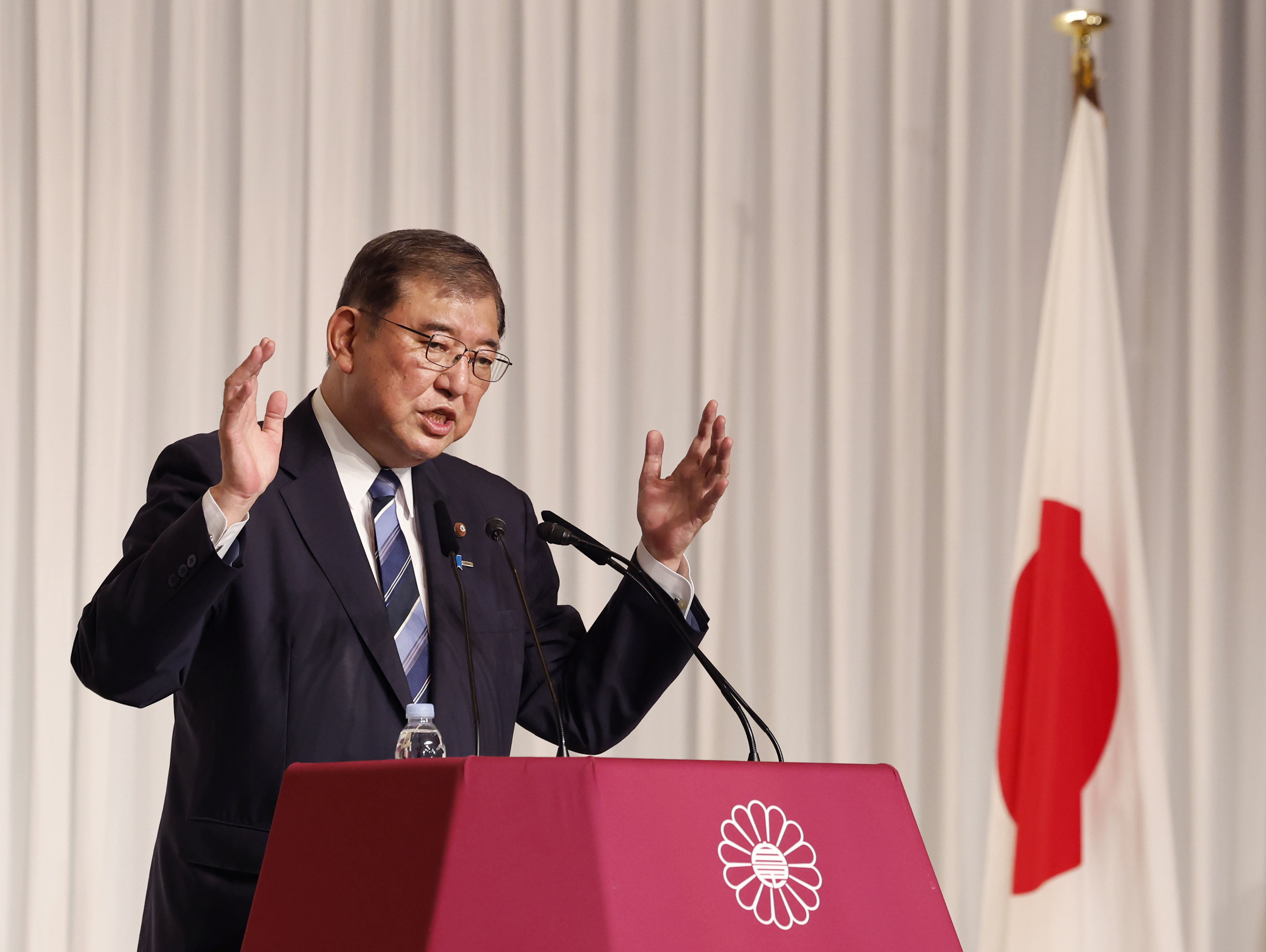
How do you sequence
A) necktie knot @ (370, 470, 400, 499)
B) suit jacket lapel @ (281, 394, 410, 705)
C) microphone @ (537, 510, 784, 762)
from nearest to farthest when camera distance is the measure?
microphone @ (537, 510, 784, 762), suit jacket lapel @ (281, 394, 410, 705), necktie knot @ (370, 470, 400, 499)

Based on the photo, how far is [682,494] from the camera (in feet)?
6.34

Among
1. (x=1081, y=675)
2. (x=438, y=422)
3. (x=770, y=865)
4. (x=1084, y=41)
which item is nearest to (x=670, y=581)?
(x=438, y=422)

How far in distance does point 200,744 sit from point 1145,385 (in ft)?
9.80

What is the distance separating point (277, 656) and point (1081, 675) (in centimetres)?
217

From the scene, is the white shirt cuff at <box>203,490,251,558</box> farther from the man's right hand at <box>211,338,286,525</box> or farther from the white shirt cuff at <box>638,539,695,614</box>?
the white shirt cuff at <box>638,539,695,614</box>

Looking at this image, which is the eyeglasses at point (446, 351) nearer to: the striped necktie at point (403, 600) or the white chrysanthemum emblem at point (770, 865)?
the striped necktie at point (403, 600)

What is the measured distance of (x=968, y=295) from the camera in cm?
374

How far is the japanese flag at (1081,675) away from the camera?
10.2 feet

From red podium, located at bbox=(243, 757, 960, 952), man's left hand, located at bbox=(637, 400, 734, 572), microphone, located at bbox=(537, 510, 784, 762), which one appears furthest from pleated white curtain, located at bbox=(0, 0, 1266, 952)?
red podium, located at bbox=(243, 757, 960, 952)

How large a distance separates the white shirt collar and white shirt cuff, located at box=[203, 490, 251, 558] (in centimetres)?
44

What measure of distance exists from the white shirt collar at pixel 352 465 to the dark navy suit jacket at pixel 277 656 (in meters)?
0.03

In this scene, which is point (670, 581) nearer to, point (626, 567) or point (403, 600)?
point (626, 567)

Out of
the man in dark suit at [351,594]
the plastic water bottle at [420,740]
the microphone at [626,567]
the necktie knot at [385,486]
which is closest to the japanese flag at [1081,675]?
the man in dark suit at [351,594]

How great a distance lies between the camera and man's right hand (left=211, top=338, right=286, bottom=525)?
1.53m
